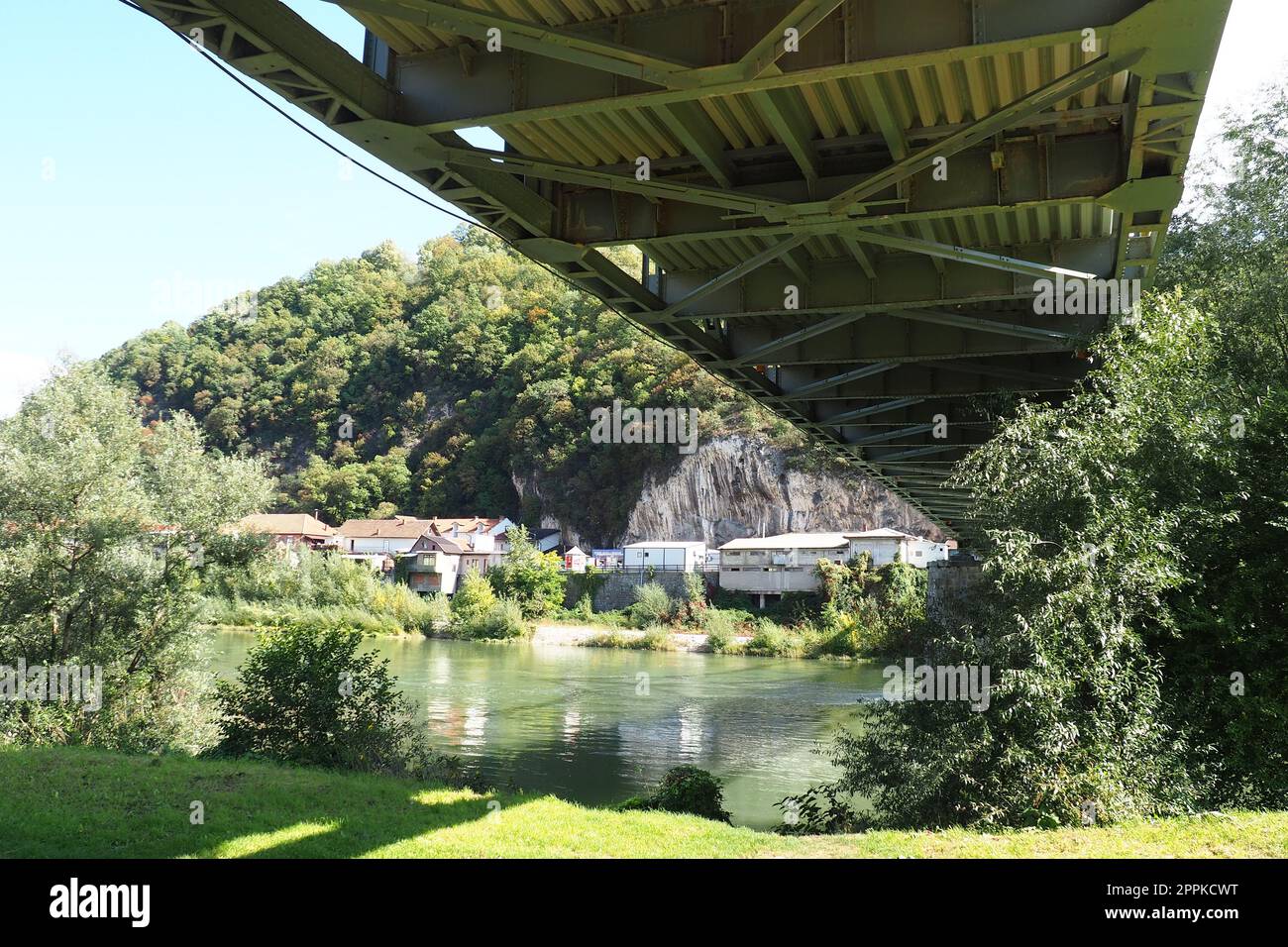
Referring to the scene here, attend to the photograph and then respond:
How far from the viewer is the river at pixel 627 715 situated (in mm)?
20172

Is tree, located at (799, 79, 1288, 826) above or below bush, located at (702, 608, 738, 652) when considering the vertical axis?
above

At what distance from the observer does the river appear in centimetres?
2017

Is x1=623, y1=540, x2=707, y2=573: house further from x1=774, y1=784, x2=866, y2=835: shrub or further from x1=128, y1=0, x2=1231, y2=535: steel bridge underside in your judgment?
x1=128, y1=0, x2=1231, y2=535: steel bridge underside

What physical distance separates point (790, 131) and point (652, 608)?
194ft

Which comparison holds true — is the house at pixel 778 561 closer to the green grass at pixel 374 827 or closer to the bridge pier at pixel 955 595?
the bridge pier at pixel 955 595

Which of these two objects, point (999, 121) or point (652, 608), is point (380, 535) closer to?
point (652, 608)

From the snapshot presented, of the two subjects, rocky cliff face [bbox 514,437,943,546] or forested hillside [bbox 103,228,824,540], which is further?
forested hillside [bbox 103,228,824,540]

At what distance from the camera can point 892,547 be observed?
67.8 metres

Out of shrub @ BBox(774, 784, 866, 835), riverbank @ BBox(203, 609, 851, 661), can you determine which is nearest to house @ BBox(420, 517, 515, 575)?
riverbank @ BBox(203, 609, 851, 661)

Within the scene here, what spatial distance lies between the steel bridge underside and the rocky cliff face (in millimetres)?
60924

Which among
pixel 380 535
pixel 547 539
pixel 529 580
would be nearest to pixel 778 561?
pixel 529 580

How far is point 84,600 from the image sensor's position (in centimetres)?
1859

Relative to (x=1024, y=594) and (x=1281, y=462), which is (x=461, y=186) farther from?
(x=1281, y=462)
